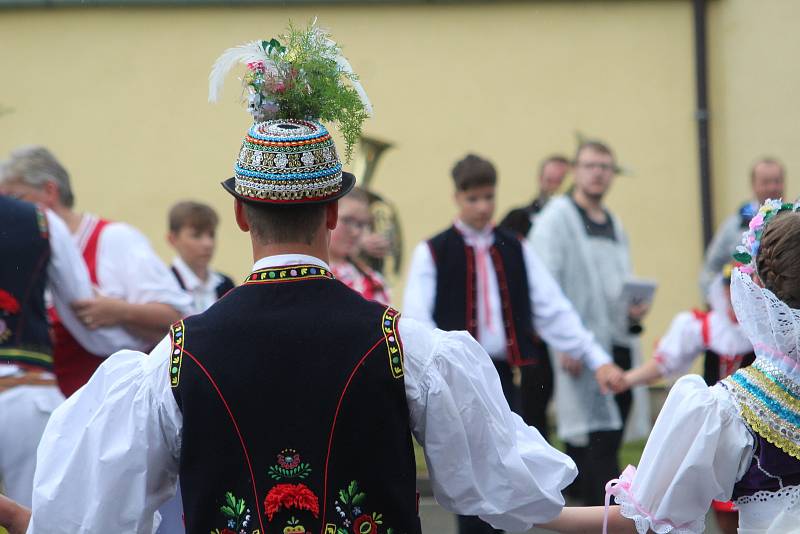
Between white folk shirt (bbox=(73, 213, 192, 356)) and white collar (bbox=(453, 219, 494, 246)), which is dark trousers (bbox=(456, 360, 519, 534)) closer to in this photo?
white collar (bbox=(453, 219, 494, 246))

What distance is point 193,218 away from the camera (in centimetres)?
680

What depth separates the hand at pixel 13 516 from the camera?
3.13 m

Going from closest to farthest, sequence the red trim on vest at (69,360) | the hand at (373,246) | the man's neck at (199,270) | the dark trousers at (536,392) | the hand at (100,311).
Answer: the hand at (100,311)
the red trim on vest at (69,360)
the dark trousers at (536,392)
the man's neck at (199,270)
the hand at (373,246)

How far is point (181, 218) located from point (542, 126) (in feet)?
15.3

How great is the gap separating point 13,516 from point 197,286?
3697 mm

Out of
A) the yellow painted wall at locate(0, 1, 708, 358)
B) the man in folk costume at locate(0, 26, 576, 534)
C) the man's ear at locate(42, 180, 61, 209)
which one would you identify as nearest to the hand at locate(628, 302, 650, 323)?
the man's ear at locate(42, 180, 61, 209)

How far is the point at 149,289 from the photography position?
5375 mm

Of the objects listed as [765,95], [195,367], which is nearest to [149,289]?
[195,367]

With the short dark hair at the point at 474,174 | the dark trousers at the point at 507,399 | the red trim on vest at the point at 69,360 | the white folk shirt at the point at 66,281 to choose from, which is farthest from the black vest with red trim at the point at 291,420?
the short dark hair at the point at 474,174

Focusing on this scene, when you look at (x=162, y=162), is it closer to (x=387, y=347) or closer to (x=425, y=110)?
(x=425, y=110)

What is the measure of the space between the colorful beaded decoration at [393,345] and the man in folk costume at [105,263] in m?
2.68

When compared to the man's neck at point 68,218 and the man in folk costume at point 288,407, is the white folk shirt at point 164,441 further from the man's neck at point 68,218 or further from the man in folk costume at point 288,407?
the man's neck at point 68,218

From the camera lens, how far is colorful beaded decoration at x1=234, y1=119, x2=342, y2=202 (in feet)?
8.92

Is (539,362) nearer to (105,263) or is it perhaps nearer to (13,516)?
(105,263)
